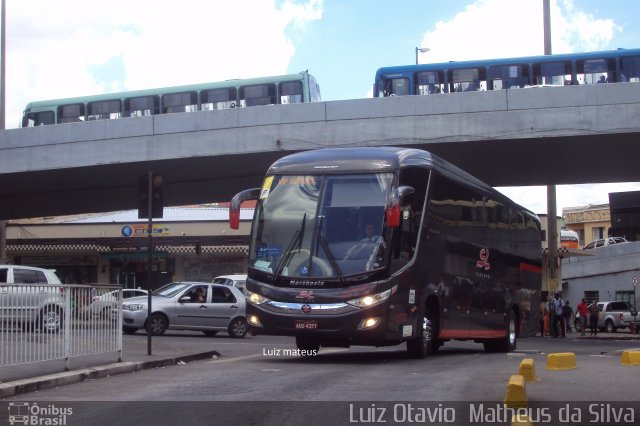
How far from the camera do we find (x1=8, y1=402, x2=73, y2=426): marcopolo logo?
840 cm

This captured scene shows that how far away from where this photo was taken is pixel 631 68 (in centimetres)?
3206

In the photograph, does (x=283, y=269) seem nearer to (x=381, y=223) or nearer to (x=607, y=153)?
(x=381, y=223)

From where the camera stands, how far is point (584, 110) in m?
24.7

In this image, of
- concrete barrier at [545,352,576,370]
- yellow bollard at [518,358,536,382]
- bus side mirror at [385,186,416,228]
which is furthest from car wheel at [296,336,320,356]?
yellow bollard at [518,358,536,382]

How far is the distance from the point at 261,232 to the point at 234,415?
635 centimetres

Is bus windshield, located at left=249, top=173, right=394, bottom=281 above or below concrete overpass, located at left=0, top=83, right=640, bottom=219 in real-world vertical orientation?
below

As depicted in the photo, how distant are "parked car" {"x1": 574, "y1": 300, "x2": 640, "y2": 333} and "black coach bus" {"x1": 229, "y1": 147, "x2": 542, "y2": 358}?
30384 millimetres

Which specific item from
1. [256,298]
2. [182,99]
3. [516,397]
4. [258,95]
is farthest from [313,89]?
[516,397]

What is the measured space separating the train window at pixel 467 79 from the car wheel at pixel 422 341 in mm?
19332

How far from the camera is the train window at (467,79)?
33469mm

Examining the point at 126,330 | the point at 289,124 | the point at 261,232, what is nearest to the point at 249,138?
the point at 289,124

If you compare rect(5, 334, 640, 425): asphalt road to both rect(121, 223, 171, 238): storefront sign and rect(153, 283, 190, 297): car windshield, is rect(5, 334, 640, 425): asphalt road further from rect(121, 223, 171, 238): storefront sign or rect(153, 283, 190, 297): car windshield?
rect(121, 223, 171, 238): storefront sign

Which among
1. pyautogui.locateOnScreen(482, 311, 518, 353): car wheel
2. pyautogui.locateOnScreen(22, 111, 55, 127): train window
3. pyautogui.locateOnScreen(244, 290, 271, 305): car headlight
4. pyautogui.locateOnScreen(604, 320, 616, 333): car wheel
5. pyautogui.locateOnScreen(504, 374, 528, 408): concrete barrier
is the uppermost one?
pyautogui.locateOnScreen(22, 111, 55, 127): train window

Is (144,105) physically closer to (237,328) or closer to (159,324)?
(237,328)
